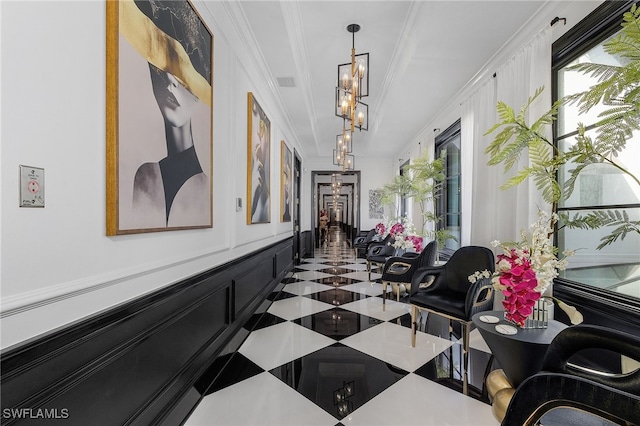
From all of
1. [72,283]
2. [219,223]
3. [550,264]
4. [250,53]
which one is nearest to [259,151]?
[250,53]

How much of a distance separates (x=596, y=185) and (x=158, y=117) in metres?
3.05

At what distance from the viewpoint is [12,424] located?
0.77 m

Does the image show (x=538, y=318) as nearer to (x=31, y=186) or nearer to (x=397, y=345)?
(x=397, y=345)

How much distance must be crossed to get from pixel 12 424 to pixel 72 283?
388 mm

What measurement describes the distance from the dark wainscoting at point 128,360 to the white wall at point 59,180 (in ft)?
0.23

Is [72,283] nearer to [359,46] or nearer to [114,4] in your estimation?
[114,4]

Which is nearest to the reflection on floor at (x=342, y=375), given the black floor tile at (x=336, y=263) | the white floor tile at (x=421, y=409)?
the white floor tile at (x=421, y=409)

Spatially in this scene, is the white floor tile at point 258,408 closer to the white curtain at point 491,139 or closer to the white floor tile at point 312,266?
the white curtain at point 491,139

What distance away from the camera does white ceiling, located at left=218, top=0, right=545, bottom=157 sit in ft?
8.52

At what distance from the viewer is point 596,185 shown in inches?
86.1

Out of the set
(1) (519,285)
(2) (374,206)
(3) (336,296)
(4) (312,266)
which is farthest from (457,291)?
(2) (374,206)

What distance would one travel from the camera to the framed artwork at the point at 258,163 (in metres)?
3.04

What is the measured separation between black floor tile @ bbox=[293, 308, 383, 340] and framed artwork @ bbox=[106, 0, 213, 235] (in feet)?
5.46

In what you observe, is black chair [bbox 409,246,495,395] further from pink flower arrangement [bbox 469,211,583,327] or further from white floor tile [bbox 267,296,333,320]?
white floor tile [bbox 267,296,333,320]
